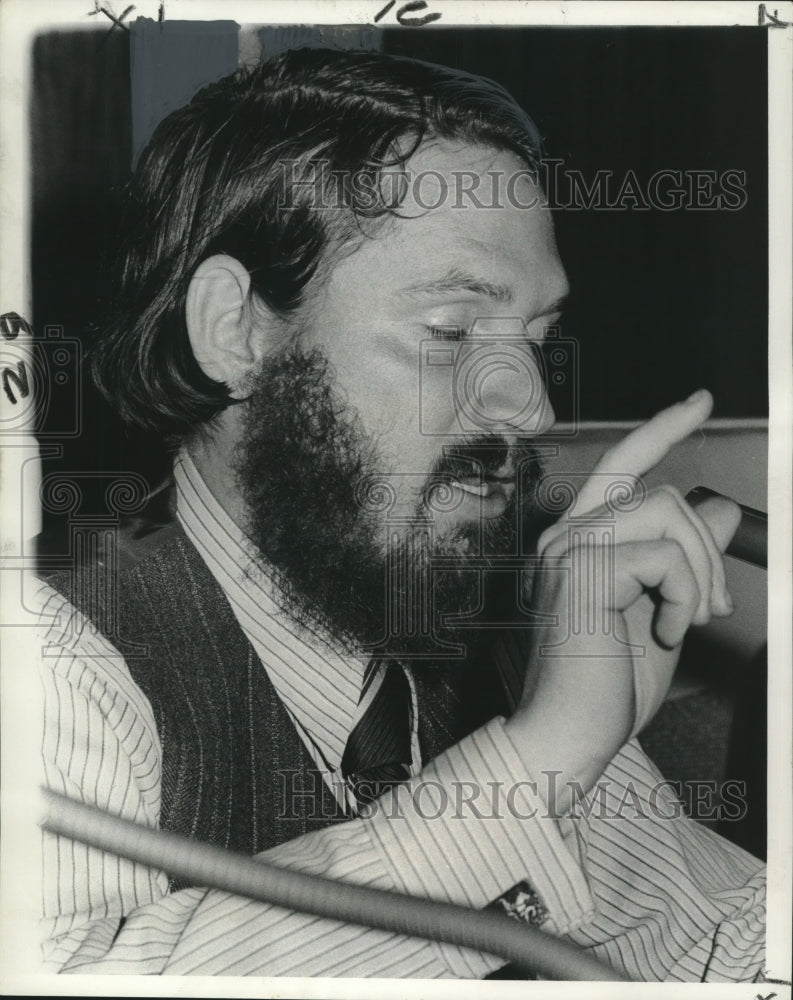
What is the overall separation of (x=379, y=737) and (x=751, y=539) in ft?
1.85

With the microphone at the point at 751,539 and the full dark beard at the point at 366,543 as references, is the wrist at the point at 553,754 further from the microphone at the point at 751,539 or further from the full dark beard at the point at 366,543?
the microphone at the point at 751,539

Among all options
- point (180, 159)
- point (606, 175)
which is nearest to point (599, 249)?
point (606, 175)

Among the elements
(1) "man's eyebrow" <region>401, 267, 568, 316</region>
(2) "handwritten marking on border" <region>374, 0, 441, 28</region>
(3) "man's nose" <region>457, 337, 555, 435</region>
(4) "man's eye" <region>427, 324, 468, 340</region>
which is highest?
(2) "handwritten marking on border" <region>374, 0, 441, 28</region>

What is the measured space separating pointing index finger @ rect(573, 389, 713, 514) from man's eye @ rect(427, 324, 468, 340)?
248 mm

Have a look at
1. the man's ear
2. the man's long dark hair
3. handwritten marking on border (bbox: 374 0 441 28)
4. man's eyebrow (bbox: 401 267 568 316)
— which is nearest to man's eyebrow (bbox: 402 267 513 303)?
man's eyebrow (bbox: 401 267 568 316)

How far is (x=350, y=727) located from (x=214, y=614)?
23cm

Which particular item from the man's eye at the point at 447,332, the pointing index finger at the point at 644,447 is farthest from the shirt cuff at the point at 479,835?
the man's eye at the point at 447,332

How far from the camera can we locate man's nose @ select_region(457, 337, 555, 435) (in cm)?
138

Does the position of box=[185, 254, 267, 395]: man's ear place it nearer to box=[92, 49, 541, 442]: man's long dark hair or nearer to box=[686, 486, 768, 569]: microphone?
box=[92, 49, 541, 442]: man's long dark hair

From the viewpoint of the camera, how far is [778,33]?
1445mm

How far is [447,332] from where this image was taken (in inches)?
54.4

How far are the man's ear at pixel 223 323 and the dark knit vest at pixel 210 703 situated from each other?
0.73 ft

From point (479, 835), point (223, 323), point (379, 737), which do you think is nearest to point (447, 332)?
point (223, 323)

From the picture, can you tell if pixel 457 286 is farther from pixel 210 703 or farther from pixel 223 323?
pixel 210 703
